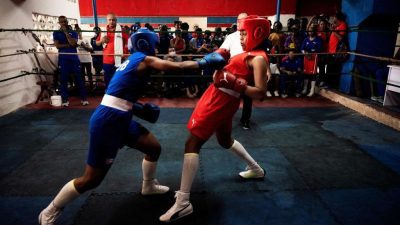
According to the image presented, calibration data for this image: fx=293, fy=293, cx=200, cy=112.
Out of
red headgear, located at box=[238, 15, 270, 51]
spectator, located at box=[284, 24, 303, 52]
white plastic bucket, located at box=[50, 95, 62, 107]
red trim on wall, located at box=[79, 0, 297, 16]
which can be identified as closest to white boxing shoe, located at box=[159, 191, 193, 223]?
red headgear, located at box=[238, 15, 270, 51]

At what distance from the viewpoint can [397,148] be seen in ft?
12.3

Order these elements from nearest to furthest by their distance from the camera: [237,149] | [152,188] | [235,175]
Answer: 1. [152,188]
2. [237,149]
3. [235,175]

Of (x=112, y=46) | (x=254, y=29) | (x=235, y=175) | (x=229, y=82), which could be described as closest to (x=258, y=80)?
(x=229, y=82)

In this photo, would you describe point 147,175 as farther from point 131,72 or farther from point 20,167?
point 20,167

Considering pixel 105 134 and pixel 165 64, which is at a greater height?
pixel 165 64

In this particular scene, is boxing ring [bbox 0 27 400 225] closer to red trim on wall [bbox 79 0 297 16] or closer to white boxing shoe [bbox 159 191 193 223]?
white boxing shoe [bbox 159 191 193 223]

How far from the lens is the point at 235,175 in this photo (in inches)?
119

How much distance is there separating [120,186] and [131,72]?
1.28m

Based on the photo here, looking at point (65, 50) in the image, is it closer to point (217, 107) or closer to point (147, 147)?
point (147, 147)

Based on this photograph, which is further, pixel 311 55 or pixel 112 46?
pixel 311 55

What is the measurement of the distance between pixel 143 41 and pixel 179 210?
1.28 metres

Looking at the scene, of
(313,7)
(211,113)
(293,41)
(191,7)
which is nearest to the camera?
(211,113)

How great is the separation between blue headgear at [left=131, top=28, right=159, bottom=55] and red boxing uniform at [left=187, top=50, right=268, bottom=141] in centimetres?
62

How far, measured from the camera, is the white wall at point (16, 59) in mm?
5230
